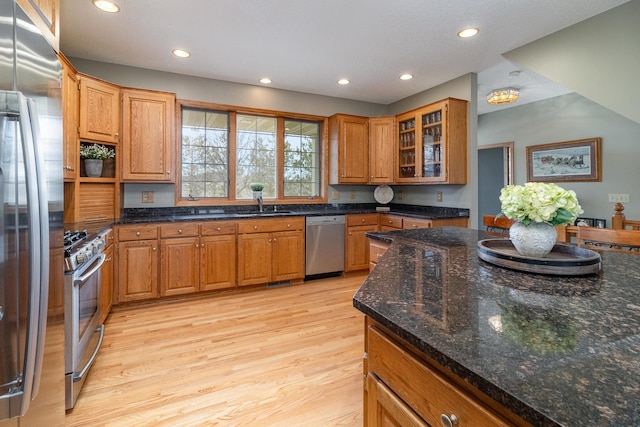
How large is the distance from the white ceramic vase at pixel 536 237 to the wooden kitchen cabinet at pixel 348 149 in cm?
338

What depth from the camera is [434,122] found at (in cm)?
400

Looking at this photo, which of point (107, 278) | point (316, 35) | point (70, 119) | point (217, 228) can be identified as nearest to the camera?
point (70, 119)

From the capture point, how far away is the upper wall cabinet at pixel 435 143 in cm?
381

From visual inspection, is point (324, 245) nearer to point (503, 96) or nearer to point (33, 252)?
point (503, 96)

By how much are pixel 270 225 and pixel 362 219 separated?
4.35 ft

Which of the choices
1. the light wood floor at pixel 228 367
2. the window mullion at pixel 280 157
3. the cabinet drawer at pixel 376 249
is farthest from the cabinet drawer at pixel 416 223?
the window mullion at pixel 280 157

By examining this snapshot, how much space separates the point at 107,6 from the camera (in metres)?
2.43

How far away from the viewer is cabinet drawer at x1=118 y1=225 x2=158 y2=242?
123 inches

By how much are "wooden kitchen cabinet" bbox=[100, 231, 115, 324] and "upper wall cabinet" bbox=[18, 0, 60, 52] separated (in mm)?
1685

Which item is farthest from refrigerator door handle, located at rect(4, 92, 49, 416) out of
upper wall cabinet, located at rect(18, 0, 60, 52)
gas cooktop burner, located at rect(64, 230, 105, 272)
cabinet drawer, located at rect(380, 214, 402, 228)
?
cabinet drawer, located at rect(380, 214, 402, 228)

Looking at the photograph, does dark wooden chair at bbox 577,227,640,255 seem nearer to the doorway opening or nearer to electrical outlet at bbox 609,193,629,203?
electrical outlet at bbox 609,193,629,203

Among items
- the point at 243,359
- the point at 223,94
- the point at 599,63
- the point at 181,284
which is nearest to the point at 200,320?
the point at 181,284

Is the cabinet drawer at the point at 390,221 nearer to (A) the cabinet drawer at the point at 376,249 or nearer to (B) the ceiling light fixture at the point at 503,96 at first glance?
(A) the cabinet drawer at the point at 376,249

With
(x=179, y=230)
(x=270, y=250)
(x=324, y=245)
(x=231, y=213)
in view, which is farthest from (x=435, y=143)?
(x=179, y=230)
